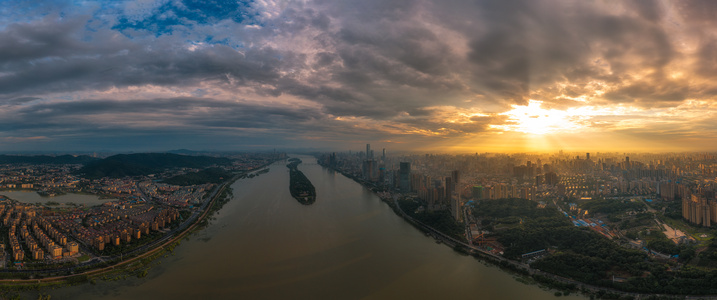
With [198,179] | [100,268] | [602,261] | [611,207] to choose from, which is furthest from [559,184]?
[198,179]

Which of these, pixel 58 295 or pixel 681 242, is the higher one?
pixel 681 242

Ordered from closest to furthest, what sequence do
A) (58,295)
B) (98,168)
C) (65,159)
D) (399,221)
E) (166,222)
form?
1. (58,295)
2. (166,222)
3. (399,221)
4. (98,168)
5. (65,159)

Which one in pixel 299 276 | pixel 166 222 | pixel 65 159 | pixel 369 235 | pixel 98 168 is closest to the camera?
pixel 299 276

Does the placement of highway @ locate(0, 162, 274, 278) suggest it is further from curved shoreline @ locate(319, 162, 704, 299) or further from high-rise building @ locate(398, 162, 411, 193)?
high-rise building @ locate(398, 162, 411, 193)

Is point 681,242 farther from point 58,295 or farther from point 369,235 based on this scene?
point 58,295

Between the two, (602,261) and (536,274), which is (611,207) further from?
(536,274)

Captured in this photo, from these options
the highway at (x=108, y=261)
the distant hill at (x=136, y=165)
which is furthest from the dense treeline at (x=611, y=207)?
the distant hill at (x=136, y=165)

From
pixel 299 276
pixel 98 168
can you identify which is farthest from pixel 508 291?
pixel 98 168

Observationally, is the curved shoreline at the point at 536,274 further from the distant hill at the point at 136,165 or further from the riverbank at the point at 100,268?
the distant hill at the point at 136,165
